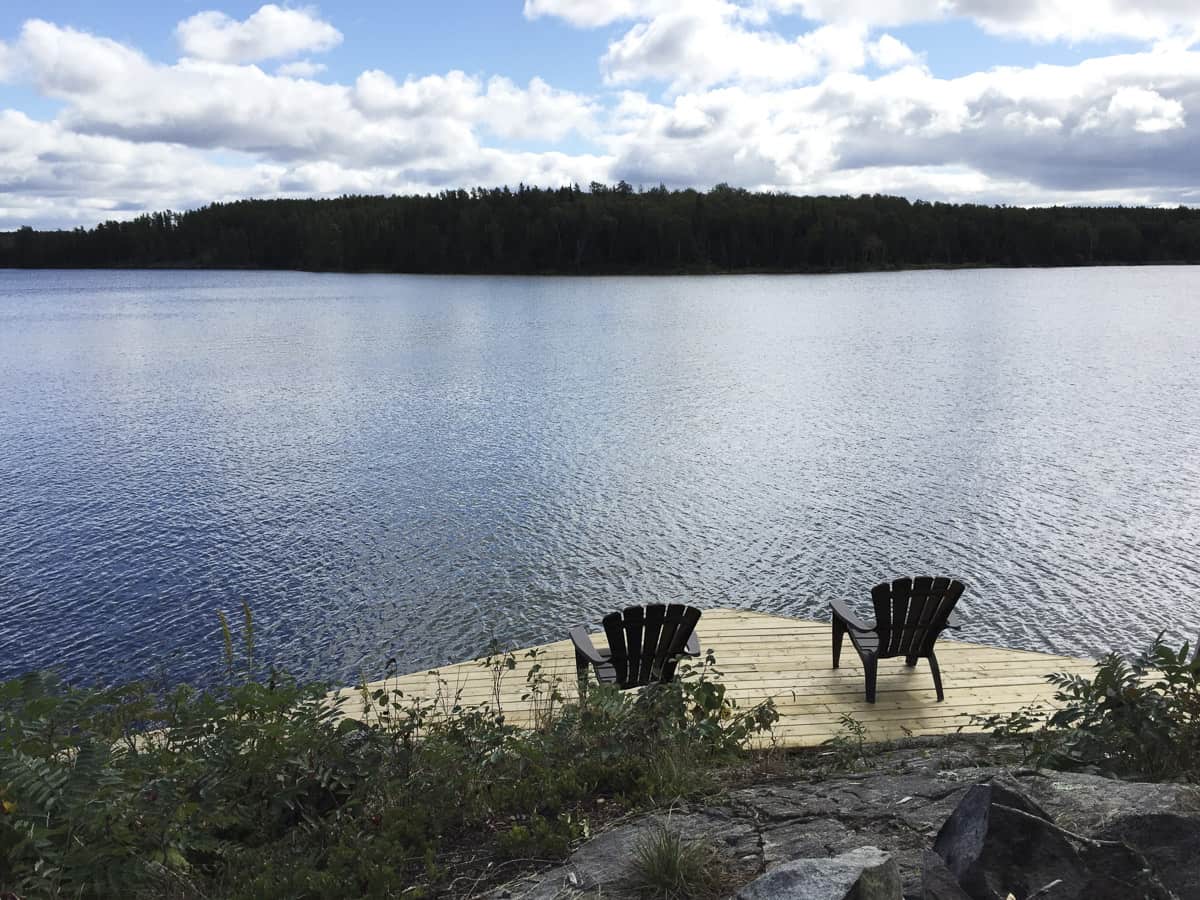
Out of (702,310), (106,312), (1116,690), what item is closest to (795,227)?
(702,310)

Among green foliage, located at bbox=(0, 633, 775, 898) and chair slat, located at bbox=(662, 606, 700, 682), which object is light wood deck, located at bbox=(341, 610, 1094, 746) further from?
green foliage, located at bbox=(0, 633, 775, 898)

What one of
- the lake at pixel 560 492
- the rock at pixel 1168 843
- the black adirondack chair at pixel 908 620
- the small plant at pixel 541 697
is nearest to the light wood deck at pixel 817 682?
the small plant at pixel 541 697

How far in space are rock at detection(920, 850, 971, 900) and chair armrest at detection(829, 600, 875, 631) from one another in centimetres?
459

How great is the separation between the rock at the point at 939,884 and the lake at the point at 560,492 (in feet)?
23.5

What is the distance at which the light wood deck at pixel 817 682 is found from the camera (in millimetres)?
6387

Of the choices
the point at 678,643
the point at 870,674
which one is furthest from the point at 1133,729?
the point at 678,643

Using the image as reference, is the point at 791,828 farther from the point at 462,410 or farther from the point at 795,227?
the point at 795,227

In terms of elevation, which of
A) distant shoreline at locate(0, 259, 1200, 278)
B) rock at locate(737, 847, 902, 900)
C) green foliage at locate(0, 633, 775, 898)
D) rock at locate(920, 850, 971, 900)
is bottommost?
green foliage at locate(0, 633, 775, 898)

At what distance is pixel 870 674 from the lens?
6652 mm

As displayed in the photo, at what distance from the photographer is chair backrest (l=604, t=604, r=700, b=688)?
21.0 ft

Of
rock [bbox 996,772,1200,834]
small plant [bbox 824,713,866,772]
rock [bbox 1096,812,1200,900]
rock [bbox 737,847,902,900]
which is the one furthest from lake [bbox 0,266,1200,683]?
rock [bbox 1096,812,1200,900]

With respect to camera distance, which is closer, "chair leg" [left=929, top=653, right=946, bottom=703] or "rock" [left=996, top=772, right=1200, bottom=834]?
"rock" [left=996, top=772, right=1200, bottom=834]

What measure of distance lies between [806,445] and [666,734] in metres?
14.5

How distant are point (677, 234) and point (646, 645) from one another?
93.8 m
